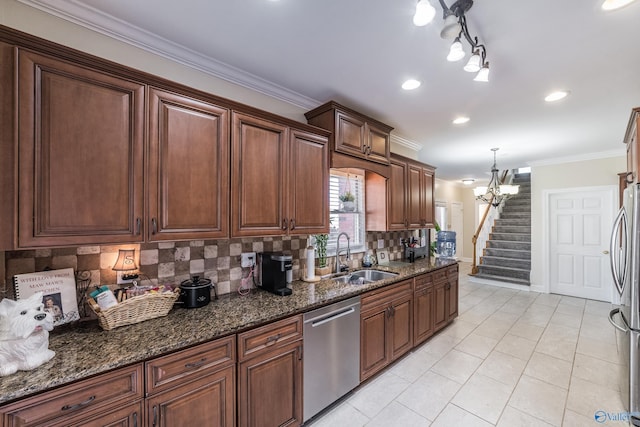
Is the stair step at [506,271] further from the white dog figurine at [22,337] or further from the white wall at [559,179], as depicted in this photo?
the white dog figurine at [22,337]

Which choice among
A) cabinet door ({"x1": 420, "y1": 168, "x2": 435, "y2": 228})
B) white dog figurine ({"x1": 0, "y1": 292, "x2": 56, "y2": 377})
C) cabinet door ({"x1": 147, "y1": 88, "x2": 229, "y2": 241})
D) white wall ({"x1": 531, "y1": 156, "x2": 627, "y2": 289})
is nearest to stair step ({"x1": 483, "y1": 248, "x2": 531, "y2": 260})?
white wall ({"x1": 531, "y1": 156, "x2": 627, "y2": 289})

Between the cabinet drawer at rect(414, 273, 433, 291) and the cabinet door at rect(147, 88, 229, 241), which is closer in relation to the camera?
the cabinet door at rect(147, 88, 229, 241)

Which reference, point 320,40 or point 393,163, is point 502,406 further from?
point 320,40

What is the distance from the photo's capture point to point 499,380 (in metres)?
2.51

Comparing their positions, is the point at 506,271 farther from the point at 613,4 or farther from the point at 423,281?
the point at 613,4

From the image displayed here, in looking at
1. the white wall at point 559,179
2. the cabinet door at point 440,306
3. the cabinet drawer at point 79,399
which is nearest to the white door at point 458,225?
the white wall at point 559,179

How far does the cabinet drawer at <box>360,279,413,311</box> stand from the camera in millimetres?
2336

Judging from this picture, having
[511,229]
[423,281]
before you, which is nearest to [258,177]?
[423,281]

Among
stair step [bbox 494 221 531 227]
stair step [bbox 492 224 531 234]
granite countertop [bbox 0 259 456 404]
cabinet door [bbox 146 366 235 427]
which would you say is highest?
stair step [bbox 494 221 531 227]

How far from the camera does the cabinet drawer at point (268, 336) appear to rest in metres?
1.54

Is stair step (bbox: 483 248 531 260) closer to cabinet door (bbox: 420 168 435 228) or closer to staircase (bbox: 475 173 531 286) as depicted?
staircase (bbox: 475 173 531 286)

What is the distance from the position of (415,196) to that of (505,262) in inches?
170

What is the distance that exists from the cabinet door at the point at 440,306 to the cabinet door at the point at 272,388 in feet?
7.06

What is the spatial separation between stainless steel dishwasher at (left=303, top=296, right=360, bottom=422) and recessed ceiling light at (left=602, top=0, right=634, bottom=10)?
2.38 metres
